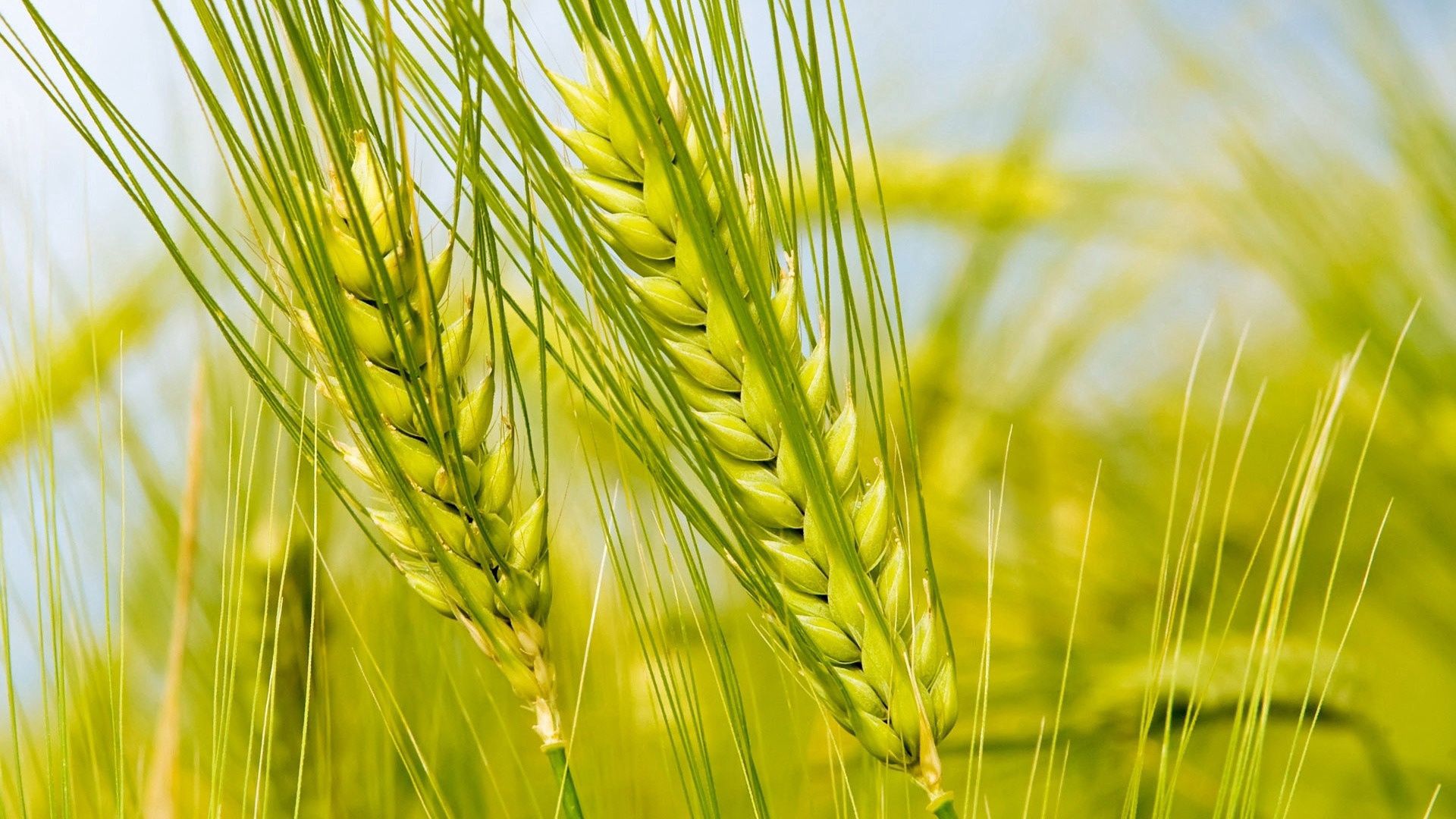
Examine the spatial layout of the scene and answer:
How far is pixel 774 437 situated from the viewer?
1.27ft

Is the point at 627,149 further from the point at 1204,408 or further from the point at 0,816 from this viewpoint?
the point at 1204,408

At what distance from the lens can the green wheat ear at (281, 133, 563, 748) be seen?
36cm

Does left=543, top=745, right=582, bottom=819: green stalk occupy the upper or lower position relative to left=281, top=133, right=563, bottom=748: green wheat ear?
lower

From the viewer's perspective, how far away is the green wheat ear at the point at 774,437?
376 mm

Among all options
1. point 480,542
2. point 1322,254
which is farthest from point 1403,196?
point 480,542

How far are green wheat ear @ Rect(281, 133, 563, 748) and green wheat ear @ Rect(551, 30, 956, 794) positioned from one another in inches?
2.8

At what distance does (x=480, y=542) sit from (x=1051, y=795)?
2.40 ft

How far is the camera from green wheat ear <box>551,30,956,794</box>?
1.23 feet

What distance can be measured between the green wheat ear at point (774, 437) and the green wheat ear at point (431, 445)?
72 mm

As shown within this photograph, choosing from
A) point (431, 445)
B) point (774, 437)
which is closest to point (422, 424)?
point (431, 445)

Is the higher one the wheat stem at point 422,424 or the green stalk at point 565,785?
the wheat stem at point 422,424

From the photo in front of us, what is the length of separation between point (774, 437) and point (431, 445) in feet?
0.40

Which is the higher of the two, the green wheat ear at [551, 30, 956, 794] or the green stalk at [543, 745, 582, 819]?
the green wheat ear at [551, 30, 956, 794]

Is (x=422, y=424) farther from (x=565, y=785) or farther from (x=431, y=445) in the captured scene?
(x=565, y=785)
